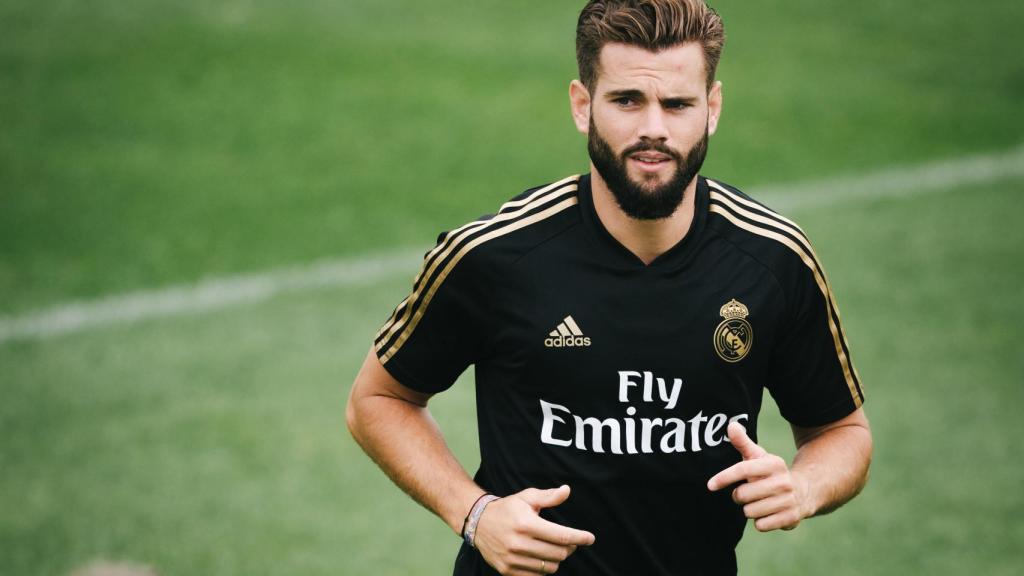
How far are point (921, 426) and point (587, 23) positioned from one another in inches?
250

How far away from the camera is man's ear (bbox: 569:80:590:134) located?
402cm

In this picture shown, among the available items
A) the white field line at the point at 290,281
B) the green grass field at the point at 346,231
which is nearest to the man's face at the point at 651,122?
the green grass field at the point at 346,231

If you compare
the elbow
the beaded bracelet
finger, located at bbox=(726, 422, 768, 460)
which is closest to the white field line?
the elbow

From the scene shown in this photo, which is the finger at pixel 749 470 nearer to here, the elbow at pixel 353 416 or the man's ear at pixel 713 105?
the man's ear at pixel 713 105

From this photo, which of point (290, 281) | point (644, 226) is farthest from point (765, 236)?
point (290, 281)

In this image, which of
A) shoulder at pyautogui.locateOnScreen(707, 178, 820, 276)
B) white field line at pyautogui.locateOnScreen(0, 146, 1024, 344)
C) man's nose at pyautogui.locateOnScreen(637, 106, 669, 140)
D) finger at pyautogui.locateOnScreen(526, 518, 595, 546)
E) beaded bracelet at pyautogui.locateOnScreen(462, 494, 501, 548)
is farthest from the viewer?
white field line at pyautogui.locateOnScreen(0, 146, 1024, 344)

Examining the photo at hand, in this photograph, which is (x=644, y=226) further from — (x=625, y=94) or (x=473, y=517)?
(x=473, y=517)

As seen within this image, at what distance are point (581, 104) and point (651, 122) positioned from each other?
0.30 metres

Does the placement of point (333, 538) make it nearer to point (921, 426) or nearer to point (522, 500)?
point (921, 426)

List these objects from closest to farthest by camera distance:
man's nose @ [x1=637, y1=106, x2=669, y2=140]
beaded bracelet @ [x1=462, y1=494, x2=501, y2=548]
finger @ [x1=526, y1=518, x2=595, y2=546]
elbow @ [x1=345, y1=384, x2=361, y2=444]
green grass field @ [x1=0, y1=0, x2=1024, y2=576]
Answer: finger @ [x1=526, y1=518, x2=595, y2=546] → man's nose @ [x1=637, y1=106, x2=669, y2=140] → beaded bracelet @ [x1=462, y1=494, x2=501, y2=548] → elbow @ [x1=345, y1=384, x2=361, y2=444] → green grass field @ [x1=0, y1=0, x2=1024, y2=576]

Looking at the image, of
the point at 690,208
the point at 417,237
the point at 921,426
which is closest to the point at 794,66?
the point at 417,237

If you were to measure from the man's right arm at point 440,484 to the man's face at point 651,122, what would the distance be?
2.88 ft

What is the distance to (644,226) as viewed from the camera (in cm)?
401

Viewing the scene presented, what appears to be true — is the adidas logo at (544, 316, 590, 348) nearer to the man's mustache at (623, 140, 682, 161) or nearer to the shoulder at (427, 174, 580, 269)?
the shoulder at (427, 174, 580, 269)
